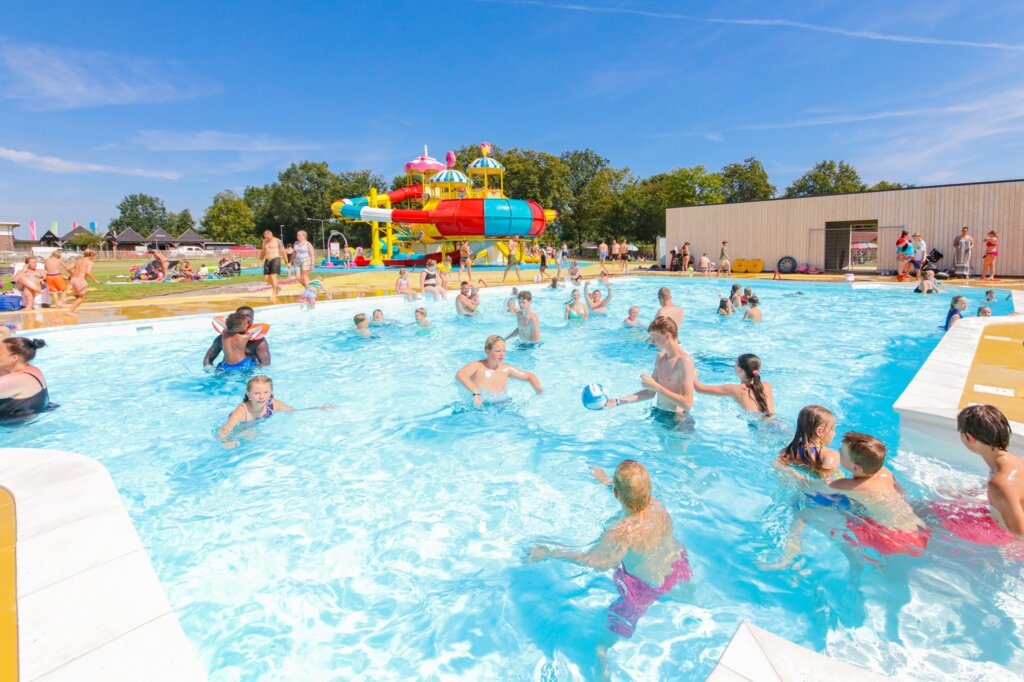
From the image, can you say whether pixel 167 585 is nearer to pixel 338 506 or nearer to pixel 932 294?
pixel 338 506

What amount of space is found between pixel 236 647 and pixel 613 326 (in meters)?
9.44

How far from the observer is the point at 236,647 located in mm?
2553

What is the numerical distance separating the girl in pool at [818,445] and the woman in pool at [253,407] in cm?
446

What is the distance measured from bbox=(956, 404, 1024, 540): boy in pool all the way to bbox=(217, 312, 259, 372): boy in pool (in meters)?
7.27

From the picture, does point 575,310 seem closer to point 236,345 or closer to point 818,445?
point 236,345

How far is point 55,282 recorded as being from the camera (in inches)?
483

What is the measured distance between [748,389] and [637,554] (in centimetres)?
→ 251

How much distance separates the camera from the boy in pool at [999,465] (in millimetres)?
2572

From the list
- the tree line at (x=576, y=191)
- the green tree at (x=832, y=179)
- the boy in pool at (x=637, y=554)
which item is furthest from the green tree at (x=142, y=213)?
the boy in pool at (x=637, y=554)

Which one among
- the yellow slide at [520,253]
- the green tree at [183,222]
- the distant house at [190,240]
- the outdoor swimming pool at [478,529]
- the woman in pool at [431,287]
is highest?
the green tree at [183,222]

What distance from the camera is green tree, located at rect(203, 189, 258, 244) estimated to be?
6912 cm

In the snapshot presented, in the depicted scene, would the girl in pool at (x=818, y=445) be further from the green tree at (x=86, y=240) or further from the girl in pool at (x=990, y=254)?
the green tree at (x=86, y=240)

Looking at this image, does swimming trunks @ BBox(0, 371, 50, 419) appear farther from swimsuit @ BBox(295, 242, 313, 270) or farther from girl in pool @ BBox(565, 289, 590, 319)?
swimsuit @ BBox(295, 242, 313, 270)

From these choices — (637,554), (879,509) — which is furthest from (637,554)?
(879,509)
